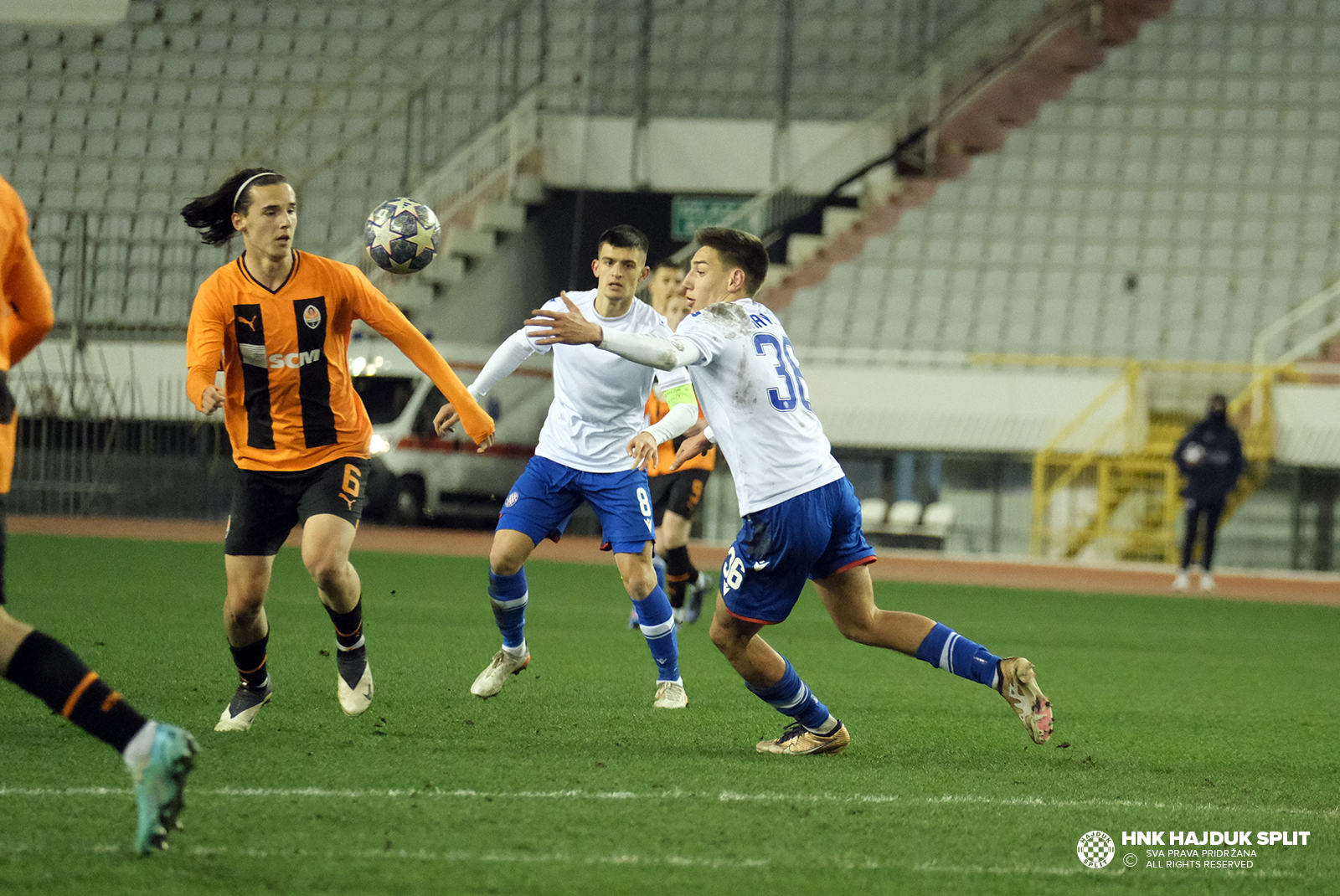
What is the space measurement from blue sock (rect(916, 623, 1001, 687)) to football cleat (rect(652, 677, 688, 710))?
1514mm

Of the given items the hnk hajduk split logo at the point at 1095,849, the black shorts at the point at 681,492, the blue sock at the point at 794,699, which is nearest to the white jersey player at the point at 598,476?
the blue sock at the point at 794,699

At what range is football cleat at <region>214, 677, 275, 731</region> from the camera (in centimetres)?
588

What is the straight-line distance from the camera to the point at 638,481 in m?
7.20

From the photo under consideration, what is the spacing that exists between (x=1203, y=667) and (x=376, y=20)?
64.1 ft

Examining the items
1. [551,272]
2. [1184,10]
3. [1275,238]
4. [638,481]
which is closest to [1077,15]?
[1184,10]

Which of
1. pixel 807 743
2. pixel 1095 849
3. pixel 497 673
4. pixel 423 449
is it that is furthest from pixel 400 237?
pixel 423 449

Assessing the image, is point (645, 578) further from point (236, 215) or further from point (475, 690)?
point (236, 215)

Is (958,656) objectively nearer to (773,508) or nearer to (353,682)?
(773,508)

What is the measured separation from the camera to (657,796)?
496 centimetres

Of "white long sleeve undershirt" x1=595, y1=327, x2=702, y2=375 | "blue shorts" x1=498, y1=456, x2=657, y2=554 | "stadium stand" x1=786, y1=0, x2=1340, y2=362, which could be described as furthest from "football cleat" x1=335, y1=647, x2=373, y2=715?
"stadium stand" x1=786, y1=0, x2=1340, y2=362

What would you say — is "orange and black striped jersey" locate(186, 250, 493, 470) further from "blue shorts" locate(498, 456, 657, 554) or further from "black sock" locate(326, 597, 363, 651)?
"blue shorts" locate(498, 456, 657, 554)

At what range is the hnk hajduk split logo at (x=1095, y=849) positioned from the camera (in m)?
4.38

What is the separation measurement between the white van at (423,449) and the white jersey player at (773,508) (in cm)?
1304

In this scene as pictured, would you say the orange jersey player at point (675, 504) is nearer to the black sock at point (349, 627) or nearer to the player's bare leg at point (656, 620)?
the player's bare leg at point (656, 620)
